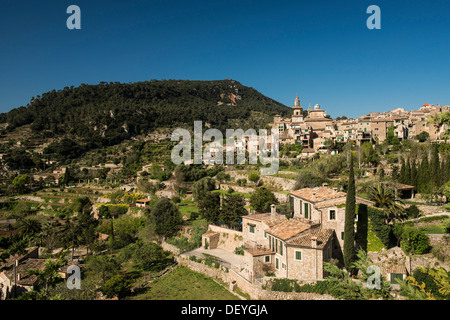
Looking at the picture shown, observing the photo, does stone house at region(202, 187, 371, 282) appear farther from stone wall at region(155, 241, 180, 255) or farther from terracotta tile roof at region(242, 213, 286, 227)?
stone wall at region(155, 241, 180, 255)

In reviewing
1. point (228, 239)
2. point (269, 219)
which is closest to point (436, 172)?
point (269, 219)

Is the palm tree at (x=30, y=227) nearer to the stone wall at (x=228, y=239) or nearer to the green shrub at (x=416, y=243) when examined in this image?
the stone wall at (x=228, y=239)

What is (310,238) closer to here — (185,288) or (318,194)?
(318,194)

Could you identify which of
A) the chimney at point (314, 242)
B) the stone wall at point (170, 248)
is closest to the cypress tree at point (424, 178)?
the chimney at point (314, 242)

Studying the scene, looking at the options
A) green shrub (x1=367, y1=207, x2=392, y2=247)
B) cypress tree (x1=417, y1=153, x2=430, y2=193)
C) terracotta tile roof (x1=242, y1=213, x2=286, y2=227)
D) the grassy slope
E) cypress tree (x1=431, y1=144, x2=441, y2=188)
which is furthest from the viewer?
cypress tree (x1=417, y1=153, x2=430, y2=193)

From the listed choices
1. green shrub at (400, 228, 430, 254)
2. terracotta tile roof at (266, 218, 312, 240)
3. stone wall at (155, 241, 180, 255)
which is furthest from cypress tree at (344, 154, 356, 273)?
stone wall at (155, 241, 180, 255)
